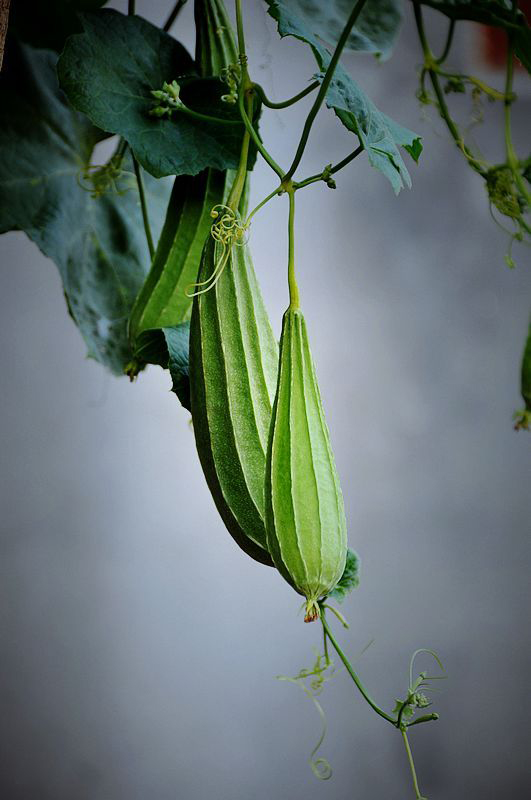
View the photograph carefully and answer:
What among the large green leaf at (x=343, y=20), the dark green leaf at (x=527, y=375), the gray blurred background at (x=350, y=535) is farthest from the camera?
the gray blurred background at (x=350, y=535)

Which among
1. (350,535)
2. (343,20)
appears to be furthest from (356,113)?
(350,535)

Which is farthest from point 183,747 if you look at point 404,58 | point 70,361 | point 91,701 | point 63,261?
point 404,58

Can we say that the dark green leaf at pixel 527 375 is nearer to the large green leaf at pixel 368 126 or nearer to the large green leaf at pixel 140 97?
the large green leaf at pixel 368 126

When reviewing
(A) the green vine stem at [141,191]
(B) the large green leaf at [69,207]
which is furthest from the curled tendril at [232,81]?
(B) the large green leaf at [69,207]

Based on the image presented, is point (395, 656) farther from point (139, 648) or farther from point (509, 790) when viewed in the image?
point (139, 648)

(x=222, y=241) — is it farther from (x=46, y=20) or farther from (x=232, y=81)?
(x=46, y=20)

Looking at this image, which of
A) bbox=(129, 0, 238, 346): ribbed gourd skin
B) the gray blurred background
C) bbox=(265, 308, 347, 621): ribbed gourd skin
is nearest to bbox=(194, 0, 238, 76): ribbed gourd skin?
bbox=(129, 0, 238, 346): ribbed gourd skin

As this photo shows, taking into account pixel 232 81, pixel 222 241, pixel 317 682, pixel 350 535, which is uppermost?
pixel 232 81
